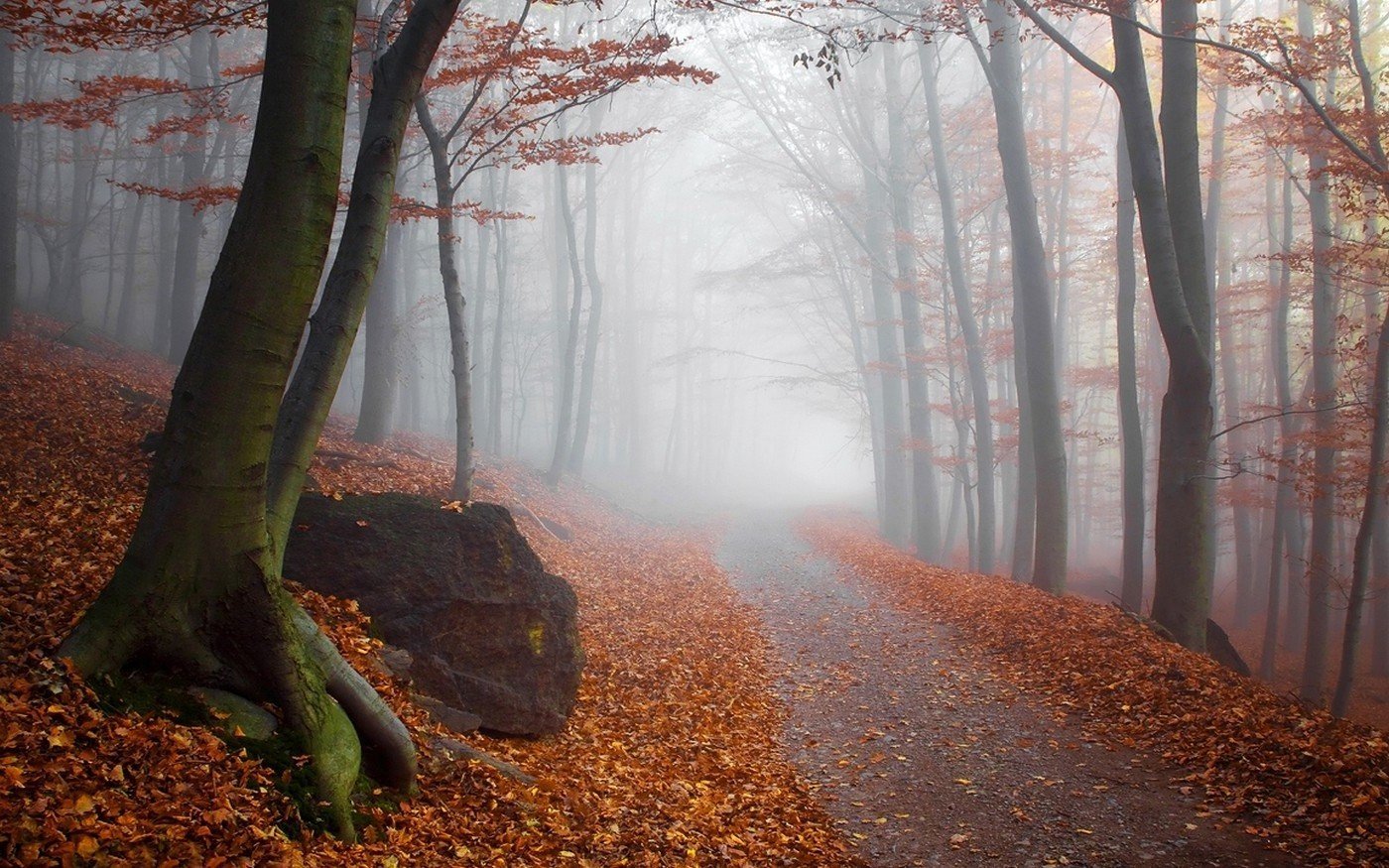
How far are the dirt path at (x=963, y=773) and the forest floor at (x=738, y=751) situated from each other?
0.08 feet

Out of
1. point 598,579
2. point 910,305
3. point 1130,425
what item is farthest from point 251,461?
point 910,305

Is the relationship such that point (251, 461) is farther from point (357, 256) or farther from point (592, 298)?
point (592, 298)

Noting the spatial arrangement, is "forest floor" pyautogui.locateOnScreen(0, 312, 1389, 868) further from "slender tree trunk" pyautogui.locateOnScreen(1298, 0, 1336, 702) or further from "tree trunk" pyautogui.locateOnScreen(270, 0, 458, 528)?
"slender tree trunk" pyautogui.locateOnScreen(1298, 0, 1336, 702)

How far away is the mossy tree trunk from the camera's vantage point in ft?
12.8

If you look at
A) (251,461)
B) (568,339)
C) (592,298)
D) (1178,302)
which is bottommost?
(251,461)

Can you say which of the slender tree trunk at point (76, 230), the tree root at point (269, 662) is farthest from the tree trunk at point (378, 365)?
the slender tree trunk at point (76, 230)

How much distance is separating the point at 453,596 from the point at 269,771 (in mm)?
2933

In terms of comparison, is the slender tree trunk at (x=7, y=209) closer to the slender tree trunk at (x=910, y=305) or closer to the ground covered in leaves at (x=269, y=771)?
the ground covered in leaves at (x=269, y=771)

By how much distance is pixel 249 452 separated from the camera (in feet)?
13.1

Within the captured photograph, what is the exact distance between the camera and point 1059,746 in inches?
249

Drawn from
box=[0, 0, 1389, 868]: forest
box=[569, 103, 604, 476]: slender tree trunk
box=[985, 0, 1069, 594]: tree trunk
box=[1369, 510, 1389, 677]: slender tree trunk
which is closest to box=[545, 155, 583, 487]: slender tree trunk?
box=[569, 103, 604, 476]: slender tree trunk

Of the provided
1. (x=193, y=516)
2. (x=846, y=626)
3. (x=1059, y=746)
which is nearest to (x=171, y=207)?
(x=846, y=626)

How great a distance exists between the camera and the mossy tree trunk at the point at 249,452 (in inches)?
154

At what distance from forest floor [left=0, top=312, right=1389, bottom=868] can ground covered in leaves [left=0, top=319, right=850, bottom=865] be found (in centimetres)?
2
